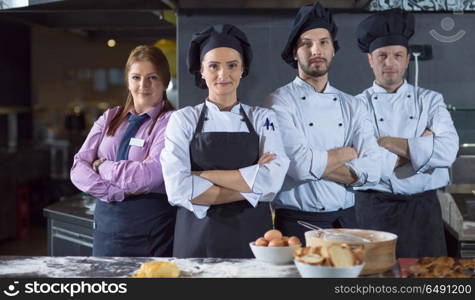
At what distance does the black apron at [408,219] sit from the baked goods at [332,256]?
1011 millimetres

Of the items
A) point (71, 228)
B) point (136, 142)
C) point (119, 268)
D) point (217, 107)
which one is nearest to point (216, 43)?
point (217, 107)

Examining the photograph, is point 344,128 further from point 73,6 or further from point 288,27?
point 73,6

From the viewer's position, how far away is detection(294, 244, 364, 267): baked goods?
5.65 ft

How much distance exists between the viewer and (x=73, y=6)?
3150 millimetres

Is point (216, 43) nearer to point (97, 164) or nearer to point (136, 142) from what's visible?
point (136, 142)

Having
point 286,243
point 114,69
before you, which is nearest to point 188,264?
point 286,243

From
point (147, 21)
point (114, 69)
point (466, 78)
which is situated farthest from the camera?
point (114, 69)

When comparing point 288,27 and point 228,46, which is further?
point 288,27

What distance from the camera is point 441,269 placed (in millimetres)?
1917

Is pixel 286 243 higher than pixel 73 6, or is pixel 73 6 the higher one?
pixel 73 6

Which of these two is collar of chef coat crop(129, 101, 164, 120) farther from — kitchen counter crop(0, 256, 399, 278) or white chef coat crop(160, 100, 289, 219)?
kitchen counter crop(0, 256, 399, 278)

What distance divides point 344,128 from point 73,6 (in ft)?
4.66

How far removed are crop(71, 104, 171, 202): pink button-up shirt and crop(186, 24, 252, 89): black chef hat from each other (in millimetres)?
276

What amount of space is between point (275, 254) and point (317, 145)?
81cm
